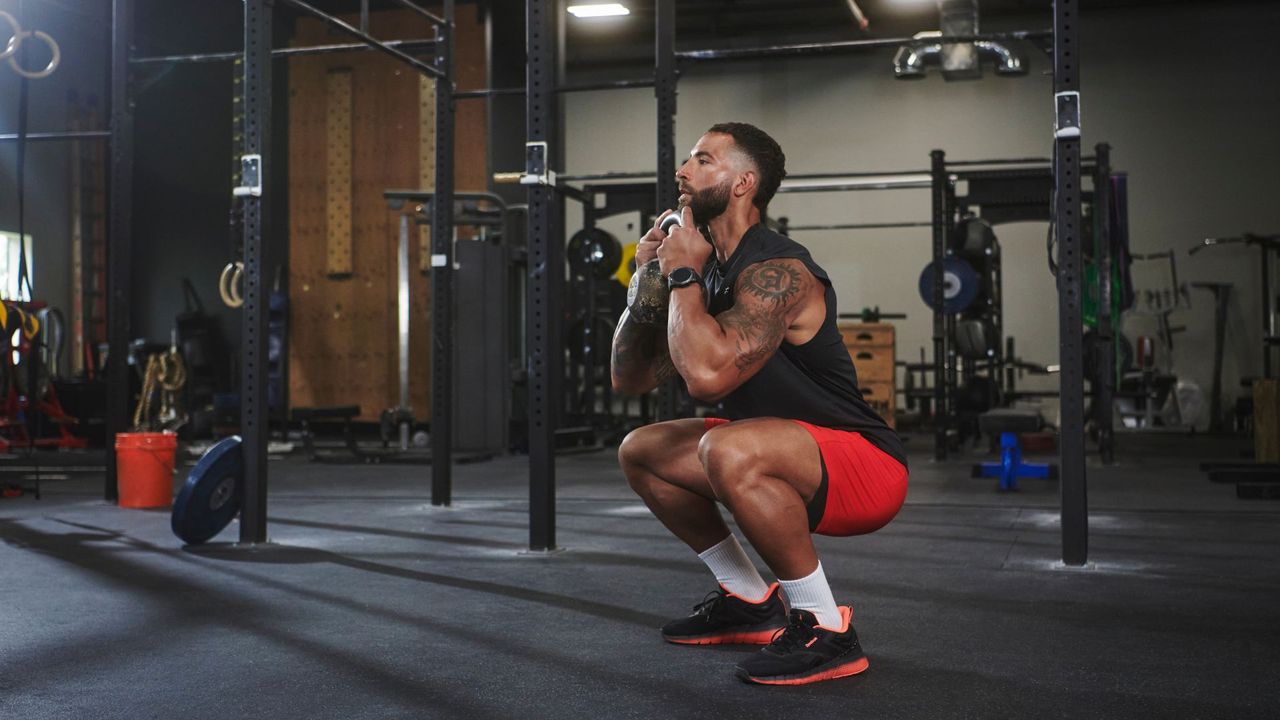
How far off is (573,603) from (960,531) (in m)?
1.72

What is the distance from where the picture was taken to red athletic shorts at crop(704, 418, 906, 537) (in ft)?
6.64

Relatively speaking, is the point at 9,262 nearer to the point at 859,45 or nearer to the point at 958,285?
the point at 958,285

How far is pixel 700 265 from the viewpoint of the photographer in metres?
2.03

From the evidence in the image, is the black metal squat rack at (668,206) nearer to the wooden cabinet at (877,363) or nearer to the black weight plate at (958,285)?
the black weight plate at (958,285)

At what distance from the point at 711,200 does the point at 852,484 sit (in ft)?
1.88

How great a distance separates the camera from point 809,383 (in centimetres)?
208

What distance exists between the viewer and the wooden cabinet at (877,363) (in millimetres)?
8109

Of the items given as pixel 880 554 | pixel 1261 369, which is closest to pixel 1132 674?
pixel 880 554

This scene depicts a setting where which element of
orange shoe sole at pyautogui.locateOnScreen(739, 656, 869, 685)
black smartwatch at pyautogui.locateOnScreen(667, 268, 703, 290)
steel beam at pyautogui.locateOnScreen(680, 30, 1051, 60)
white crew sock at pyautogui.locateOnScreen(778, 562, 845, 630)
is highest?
steel beam at pyautogui.locateOnScreen(680, 30, 1051, 60)

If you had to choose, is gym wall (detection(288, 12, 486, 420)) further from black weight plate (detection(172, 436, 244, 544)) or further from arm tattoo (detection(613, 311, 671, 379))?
arm tattoo (detection(613, 311, 671, 379))

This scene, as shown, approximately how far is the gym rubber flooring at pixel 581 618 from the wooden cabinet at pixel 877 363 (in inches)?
144

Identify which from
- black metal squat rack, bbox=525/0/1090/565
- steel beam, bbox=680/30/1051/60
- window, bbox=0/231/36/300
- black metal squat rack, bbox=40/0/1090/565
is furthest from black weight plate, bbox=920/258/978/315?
window, bbox=0/231/36/300

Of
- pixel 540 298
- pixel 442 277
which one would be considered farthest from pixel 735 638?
pixel 442 277

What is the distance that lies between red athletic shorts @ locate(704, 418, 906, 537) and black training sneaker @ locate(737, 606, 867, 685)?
165mm
